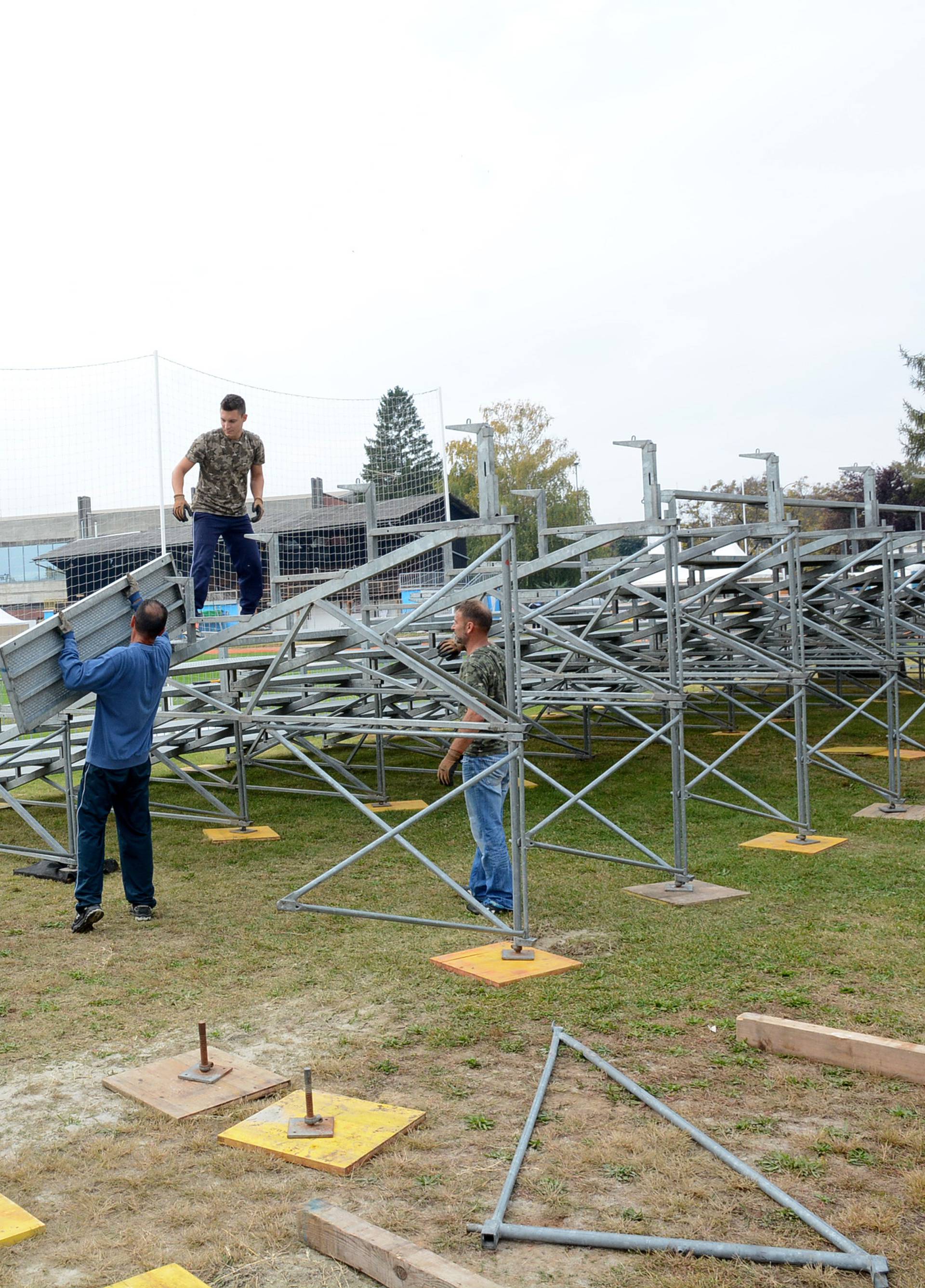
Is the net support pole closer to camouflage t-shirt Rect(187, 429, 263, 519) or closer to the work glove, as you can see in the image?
camouflage t-shirt Rect(187, 429, 263, 519)

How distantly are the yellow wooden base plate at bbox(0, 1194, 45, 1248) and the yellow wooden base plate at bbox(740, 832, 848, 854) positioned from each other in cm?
699

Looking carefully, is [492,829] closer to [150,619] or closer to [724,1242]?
[150,619]

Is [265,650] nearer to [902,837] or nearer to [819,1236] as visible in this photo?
[902,837]

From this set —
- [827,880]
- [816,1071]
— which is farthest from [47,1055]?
[827,880]

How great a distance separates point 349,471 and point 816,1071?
800 centimetres

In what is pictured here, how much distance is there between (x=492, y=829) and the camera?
7117mm

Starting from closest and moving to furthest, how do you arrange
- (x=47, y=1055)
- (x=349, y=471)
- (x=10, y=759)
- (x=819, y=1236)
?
1. (x=819, y=1236)
2. (x=47, y=1055)
3. (x=10, y=759)
4. (x=349, y=471)

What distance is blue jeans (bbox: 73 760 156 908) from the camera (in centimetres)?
698

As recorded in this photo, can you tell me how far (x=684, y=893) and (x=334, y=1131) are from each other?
4.30 metres

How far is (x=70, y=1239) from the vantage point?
3309mm

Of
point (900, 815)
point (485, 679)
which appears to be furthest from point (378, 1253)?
point (900, 815)

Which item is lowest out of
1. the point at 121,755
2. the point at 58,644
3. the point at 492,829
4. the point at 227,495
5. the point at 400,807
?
the point at 400,807

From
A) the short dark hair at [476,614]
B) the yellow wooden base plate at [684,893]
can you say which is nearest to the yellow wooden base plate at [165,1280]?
the short dark hair at [476,614]

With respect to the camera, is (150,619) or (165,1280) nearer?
(165,1280)
